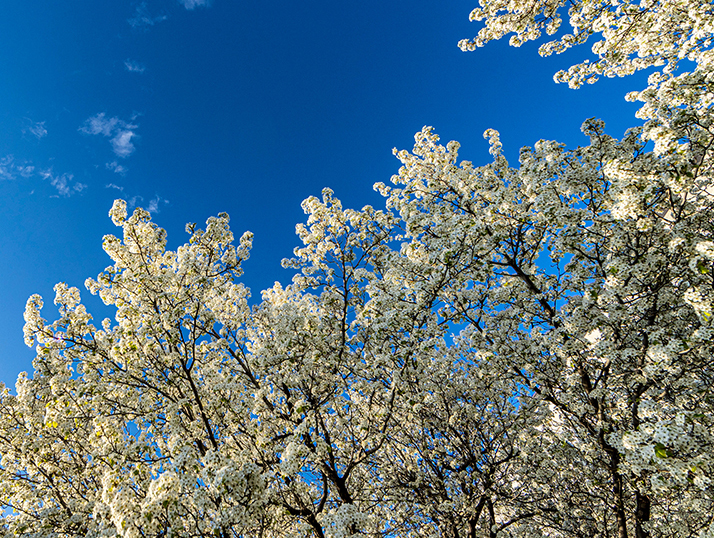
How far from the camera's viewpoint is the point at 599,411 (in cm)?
847

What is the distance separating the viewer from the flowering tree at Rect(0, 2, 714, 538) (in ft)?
22.1

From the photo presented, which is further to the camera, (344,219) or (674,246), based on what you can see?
(344,219)

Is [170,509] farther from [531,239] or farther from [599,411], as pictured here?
[531,239]

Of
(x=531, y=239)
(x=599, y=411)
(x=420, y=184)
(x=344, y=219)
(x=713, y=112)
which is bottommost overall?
(x=599, y=411)

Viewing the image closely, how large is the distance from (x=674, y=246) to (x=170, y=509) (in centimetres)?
1085

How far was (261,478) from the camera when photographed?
6.65 meters

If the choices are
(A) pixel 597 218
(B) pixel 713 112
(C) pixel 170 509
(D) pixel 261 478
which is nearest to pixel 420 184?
(A) pixel 597 218

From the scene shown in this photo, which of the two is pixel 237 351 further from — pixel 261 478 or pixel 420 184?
pixel 420 184

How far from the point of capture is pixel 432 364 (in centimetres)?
1112

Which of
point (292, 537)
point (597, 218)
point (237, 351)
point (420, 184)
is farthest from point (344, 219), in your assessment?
point (292, 537)

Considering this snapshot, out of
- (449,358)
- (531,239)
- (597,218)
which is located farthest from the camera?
(449,358)

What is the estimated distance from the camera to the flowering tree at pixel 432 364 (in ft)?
22.1

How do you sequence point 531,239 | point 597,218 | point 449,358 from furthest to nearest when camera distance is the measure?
point 449,358, point 531,239, point 597,218

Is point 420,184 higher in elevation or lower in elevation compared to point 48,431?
higher
